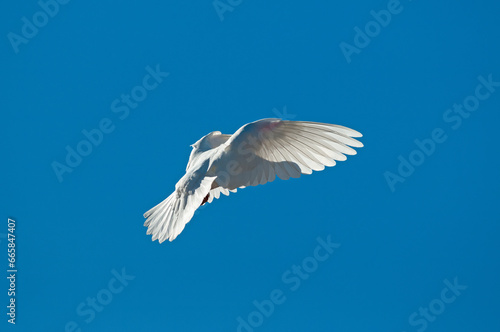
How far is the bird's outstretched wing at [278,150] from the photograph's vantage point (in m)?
8.73

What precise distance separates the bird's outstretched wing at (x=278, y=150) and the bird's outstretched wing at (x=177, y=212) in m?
0.25

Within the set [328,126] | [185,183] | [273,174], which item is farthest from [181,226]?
[328,126]

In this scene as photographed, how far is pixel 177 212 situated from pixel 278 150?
1291 mm

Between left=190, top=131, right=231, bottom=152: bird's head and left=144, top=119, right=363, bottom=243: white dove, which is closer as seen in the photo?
left=144, top=119, right=363, bottom=243: white dove

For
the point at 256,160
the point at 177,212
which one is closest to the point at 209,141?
the point at 256,160

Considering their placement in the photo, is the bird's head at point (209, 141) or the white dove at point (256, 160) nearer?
the white dove at point (256, 160)

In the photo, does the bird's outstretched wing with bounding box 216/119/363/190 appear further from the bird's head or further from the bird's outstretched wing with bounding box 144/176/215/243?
the bird's head

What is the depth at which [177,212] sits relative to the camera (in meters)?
8.77

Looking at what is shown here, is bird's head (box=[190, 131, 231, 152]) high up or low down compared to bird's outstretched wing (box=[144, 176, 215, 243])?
up

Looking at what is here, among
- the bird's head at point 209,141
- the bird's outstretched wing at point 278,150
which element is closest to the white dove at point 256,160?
the bird's outstretched wing at point 278,150

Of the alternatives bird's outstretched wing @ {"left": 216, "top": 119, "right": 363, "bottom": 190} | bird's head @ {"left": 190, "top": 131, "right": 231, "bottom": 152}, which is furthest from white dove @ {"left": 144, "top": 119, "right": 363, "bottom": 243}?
bird's head @ {"left": 190, "top": 131, "right": 231, "bottom": 152}

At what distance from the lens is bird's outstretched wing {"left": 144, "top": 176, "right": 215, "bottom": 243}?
8648 millimetres

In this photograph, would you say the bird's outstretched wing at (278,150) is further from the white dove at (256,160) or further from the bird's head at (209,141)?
the bird's head at (209,141)

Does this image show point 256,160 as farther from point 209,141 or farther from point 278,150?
point 209,141
